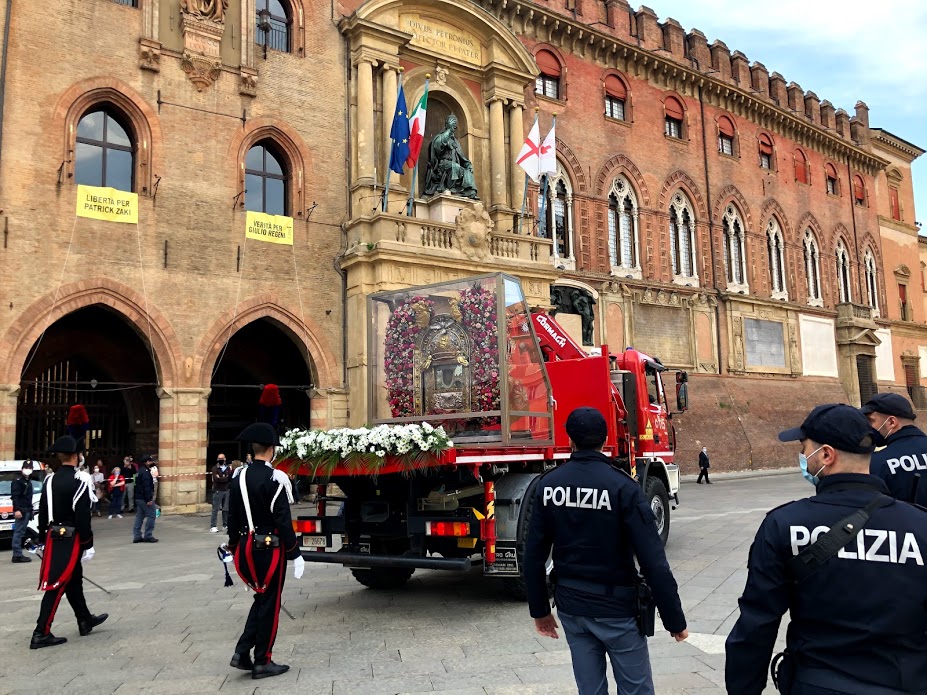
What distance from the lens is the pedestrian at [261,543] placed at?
543 centimetres

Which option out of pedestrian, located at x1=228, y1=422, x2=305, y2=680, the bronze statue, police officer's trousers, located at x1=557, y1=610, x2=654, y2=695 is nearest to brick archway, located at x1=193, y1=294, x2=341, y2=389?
the bronze statue

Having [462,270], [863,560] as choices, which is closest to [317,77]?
[462,270]

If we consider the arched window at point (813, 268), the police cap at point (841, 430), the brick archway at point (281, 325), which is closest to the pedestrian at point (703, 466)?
the brick archway at point (281, 325)

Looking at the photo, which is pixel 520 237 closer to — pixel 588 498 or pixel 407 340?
pixel 407 340

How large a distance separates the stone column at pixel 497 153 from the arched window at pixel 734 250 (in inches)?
455

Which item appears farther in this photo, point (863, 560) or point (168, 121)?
point (168, 121)

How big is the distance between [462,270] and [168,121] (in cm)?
735

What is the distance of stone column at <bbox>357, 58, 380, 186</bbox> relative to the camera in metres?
18.9

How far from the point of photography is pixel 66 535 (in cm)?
661

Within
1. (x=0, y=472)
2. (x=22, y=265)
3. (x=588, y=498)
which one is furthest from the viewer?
(x=22, y=265)

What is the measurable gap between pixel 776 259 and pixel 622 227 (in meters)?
9.29

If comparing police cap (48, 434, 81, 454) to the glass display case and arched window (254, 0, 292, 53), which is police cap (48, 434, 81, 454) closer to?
the glass display case

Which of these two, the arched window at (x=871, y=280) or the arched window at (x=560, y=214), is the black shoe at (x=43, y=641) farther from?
the arched window at (x=871, y=280)

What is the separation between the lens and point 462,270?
1889 cm
